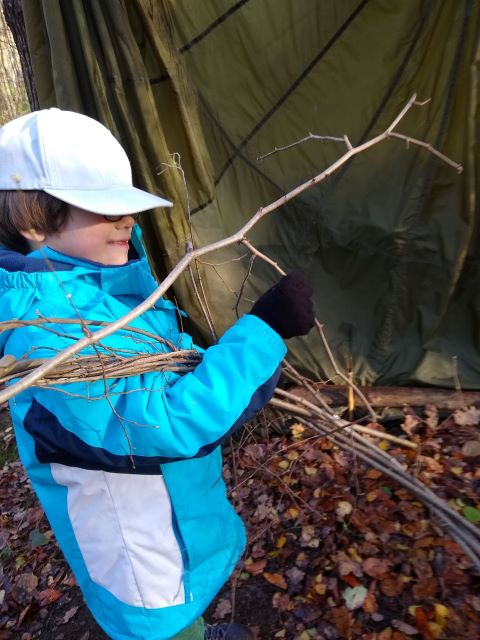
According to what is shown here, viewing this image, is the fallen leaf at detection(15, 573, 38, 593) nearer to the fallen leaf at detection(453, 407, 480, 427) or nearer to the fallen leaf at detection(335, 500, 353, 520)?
the fallen leaf at detection(335, 500, 353, 520)

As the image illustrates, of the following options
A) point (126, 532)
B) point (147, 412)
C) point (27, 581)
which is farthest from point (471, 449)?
point (27, 581)

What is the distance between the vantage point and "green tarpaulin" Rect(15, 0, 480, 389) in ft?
8.36

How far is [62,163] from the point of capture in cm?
142

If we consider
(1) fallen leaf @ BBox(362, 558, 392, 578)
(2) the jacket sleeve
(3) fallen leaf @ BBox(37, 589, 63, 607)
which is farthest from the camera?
(3) fallen leaf @ BBox(37, 589, 63, 607)

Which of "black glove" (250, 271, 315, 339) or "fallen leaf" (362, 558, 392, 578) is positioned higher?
"black glove" (250, 271, 315, 339)

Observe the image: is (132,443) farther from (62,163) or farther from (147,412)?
(62,163)

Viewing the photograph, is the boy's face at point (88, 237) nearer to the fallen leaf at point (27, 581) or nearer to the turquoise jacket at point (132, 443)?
the turquoise jacket at point (132, 443)

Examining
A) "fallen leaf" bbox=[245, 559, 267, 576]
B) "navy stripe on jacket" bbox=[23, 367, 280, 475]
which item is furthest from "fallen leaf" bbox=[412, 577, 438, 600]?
"navy stripe on jacket" bbox=[23, 367, 280, 475]

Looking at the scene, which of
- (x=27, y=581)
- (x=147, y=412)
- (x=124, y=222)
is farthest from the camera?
(x=27, y=581)

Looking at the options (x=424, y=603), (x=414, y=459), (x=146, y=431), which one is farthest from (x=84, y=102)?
(x=424, y=603)

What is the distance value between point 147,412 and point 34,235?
676mm

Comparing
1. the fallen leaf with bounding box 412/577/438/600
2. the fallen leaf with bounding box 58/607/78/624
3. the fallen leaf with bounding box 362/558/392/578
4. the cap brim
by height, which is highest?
the cap brim

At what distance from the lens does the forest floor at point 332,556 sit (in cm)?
220

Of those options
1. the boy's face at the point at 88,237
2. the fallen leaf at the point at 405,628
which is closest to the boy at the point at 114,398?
the boy's face at the point at 88,237
